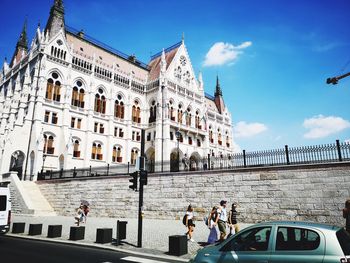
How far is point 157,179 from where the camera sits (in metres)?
19.1

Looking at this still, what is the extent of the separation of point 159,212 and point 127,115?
1043 inches

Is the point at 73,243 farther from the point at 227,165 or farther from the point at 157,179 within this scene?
the point at 227,165

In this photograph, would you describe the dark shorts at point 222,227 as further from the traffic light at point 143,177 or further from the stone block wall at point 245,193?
the stone block wall at point 245,193

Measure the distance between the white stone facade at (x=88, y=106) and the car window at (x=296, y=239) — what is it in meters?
30.1

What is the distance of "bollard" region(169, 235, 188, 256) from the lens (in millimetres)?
8266

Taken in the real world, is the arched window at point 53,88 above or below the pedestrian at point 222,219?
above

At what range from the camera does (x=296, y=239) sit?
4340 mm

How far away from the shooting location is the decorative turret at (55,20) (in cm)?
3905

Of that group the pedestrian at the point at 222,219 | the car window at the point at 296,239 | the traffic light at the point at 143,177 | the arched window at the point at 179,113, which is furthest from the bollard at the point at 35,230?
the arched window at the point at 179,113

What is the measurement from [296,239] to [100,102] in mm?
38829

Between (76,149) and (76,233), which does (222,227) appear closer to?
(76,233)

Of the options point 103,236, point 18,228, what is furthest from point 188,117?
point 103,236

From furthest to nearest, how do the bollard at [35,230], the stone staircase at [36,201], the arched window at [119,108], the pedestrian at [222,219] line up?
1. the arched window at [119,108]
2. the stone staircase at [36,201]
3. the bollard at [35,230]
4. the pedestrian at [222,219]

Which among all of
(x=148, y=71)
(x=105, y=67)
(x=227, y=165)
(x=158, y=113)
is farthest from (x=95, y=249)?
(x=148, y=71)
